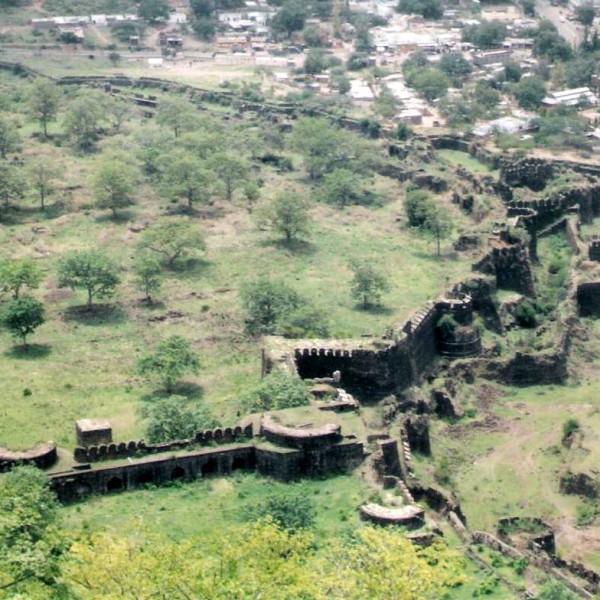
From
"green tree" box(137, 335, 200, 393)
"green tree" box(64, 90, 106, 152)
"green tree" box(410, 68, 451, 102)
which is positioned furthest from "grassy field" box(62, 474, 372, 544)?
"green tree" box(410, 68, 451, 102)

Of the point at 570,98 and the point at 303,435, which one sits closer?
the point at 303,435

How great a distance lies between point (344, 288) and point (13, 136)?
33425 mm

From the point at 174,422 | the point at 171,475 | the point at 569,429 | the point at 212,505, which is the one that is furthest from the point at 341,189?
the point at 212,505

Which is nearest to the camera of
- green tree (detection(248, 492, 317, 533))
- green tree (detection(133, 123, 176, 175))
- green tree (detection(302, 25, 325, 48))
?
green tree (detection(248, 492, 317, 533))

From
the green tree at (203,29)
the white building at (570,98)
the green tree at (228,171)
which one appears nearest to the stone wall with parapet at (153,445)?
the green tree at (228,171)

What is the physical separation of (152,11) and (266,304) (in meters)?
88.7

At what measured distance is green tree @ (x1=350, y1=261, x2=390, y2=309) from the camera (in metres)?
86.6

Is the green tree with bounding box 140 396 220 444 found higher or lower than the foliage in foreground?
lower

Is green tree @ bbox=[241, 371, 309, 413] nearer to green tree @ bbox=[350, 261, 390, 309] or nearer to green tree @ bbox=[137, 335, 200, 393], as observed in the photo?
green tree @ bbox=[137, 335, 200, 393]

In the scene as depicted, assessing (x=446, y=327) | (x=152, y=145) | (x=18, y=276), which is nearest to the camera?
(x=446, y=327)

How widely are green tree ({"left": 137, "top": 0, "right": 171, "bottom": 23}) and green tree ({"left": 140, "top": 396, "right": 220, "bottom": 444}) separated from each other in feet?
344

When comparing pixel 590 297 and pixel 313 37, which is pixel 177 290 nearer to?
pixel 590 297

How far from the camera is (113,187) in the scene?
103 metres

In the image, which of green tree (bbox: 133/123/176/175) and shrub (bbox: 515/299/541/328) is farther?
green tree (bbox: 133/123/176/175)
